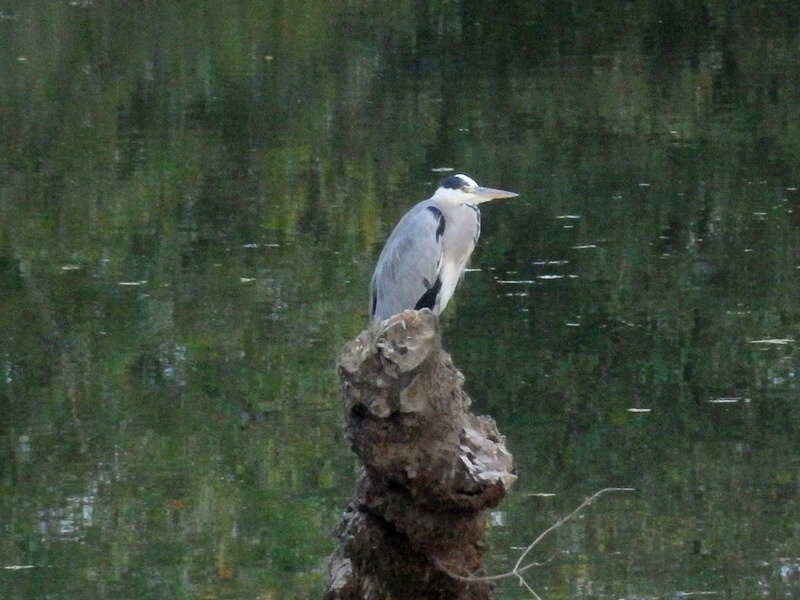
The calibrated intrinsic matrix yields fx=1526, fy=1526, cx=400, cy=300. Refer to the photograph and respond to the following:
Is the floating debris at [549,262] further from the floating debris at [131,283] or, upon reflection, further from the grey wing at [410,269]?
the grey wing at [410,269]

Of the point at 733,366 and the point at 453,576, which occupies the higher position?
the point at 453,576

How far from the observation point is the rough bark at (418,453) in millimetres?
3514

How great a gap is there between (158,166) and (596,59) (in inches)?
214

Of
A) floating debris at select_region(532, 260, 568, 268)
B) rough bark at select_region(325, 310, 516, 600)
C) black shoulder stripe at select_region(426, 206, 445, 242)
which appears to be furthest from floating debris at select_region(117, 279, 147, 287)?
rough bark at select_region(325, 310, 516, 600)

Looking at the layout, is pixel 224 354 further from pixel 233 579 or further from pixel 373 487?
pixel 373 487

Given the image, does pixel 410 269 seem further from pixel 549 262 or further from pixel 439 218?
pixel 549 262

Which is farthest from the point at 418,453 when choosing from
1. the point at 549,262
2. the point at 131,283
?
the point at 131,283

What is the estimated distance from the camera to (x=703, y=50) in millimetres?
15203

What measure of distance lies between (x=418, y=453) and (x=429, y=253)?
2.28 metres

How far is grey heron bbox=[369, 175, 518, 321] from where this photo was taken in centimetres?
572

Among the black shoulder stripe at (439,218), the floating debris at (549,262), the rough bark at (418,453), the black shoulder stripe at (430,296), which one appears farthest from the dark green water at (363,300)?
the rough bark at (418,453)

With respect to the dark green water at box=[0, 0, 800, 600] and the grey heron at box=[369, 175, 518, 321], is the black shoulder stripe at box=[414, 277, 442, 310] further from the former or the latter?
the dark green water at box=[0, 0, 800, 600]

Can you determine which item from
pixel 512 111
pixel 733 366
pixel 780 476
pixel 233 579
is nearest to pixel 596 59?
pixel 512 111

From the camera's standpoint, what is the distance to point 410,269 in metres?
5.75
